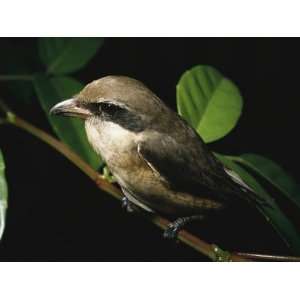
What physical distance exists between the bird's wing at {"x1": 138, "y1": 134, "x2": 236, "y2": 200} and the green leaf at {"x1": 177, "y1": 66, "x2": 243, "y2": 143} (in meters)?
0.06

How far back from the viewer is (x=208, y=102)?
4.59 ft

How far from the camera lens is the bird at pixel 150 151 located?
128 centimetres

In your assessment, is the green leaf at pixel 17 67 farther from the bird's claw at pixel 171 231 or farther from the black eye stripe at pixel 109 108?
the bird's claw at pixel 171 231

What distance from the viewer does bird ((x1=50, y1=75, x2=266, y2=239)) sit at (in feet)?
4.18

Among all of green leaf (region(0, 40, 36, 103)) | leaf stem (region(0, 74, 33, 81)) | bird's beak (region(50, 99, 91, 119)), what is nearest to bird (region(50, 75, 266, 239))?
bird's beak (region(50, 99, 91, 119))

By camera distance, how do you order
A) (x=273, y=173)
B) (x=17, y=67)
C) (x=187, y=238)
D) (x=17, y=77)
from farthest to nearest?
(x=17, y=67) → (x=17, y=77) → (x=273, y=173) → (x=187, y=238)

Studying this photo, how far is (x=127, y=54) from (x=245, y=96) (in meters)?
0.34

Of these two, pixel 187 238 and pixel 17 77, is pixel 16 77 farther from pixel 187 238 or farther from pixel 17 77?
pixel 187 238

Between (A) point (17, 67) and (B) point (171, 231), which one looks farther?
(A) point (17, 67)

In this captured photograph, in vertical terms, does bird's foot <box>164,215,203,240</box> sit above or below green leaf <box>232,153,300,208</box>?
below

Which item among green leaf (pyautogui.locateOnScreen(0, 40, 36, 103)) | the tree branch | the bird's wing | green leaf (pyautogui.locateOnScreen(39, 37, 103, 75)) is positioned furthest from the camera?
green leaf (pyautogui.locateOnScreen(0, 40, 36, 103))

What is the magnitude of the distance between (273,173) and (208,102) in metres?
0.22

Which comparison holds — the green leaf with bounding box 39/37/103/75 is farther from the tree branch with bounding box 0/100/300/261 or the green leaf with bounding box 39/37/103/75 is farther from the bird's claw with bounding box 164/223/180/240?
the bird's claw with bounding box 164/223/180/240

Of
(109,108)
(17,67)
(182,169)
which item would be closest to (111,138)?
(109,108)
